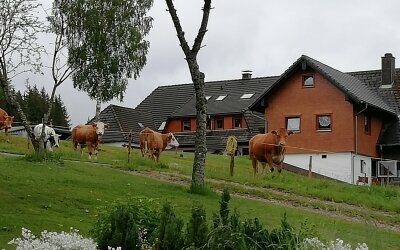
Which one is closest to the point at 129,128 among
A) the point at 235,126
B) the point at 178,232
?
the point at 235,126

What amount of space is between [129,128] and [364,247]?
60172 millimetres

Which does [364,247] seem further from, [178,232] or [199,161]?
[199,161]

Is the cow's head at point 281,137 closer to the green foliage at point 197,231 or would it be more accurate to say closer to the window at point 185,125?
the green foliage at point 197,231

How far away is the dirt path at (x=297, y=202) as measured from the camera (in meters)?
20.0

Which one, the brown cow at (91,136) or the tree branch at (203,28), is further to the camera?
the brown cow at (91,136)

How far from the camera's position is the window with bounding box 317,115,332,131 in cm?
4819

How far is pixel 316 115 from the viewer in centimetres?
4850

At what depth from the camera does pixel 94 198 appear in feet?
54.7

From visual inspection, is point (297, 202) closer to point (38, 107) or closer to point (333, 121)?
point (333, 121)

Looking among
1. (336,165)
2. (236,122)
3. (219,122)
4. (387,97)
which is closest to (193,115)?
(219,122)

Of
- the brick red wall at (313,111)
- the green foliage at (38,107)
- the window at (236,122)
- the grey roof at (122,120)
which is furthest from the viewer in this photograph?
the green foliage at (38,107)

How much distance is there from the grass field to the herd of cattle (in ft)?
13.5

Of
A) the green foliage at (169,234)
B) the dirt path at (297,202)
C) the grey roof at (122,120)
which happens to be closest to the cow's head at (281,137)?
the dirt path at (297,202)

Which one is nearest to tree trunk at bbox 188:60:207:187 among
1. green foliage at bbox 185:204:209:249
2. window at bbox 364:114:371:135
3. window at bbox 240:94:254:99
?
green foliage at bbox 185:204:209:249
